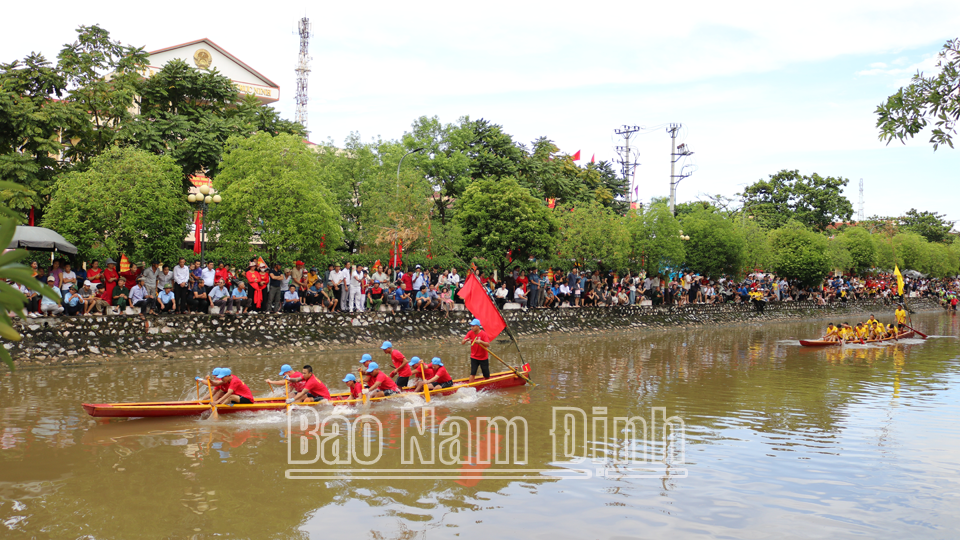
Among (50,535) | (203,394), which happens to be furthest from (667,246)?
(50,535)

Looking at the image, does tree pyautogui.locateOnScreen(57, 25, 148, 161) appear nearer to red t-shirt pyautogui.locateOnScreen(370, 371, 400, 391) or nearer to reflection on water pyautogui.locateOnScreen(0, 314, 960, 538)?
reflection on water pyautogui.locateOnScreen(0, 314, 960, 538)

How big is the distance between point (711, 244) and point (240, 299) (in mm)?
25679

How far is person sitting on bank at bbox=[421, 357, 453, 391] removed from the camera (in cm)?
1414

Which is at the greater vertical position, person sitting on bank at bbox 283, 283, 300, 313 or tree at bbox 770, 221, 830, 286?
tree at bbox 770, 221, 830, 286

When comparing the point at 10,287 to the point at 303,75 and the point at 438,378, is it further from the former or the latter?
the point at 303,75

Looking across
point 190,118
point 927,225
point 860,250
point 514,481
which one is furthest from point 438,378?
point 927,225

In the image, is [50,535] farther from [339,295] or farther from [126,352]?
[339,295]

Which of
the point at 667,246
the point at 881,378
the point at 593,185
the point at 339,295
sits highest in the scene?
the point at 593,185

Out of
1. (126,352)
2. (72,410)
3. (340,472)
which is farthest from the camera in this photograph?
(126,352)

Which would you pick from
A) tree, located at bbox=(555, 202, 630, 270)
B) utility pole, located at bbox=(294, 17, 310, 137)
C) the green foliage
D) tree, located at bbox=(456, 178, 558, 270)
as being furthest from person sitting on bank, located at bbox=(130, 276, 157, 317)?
utility pole, located at bbox=(294, 17, 310, 137)

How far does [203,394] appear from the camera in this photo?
14008 mm

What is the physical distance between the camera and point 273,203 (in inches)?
779

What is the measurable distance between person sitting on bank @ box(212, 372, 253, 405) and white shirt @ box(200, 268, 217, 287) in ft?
24.7

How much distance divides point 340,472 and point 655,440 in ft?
17.4
